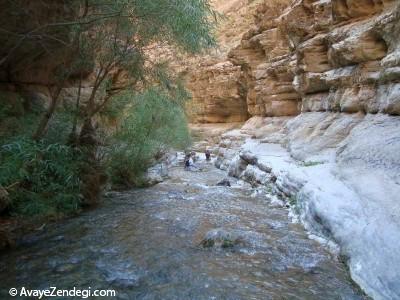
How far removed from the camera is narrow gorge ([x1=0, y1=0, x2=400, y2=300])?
5500mm

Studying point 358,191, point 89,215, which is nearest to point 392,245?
point 358,191

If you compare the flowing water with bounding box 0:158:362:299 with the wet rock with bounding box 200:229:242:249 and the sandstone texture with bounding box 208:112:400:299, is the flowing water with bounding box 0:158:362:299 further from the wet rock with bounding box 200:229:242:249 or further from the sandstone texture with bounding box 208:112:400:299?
the sandstone texture with bounding box 208:112:400:299

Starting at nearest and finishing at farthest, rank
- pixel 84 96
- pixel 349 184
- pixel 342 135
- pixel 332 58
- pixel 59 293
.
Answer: pixel 59 293
pixel 349 184
pixel 342 135
pixel 84 96
pixel 332 58

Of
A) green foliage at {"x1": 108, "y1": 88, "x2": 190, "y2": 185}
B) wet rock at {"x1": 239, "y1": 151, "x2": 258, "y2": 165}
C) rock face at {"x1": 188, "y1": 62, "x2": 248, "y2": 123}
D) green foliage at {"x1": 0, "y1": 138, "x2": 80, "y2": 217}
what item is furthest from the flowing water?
rock face at {"x1": 188, "y1": 62, "x2": 248, "y2": 123}

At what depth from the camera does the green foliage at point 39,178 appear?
239 inches

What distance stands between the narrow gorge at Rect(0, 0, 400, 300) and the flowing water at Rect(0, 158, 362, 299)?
1.5 inches

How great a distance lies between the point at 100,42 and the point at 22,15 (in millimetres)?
2001

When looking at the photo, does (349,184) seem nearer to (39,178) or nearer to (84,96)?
(39,178)

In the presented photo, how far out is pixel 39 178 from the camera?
24.2 ft

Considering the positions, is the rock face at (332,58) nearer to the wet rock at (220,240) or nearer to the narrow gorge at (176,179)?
the narrow gorge at (176,179)

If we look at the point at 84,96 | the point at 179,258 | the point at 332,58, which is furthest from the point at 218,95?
the point at 179,258

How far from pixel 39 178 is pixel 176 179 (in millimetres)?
10500

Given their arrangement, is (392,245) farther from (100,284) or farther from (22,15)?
(22,15)

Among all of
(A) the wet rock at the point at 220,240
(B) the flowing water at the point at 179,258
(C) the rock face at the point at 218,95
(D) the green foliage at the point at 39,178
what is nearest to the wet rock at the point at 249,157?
(B) the flowing water at the point at 179,258
